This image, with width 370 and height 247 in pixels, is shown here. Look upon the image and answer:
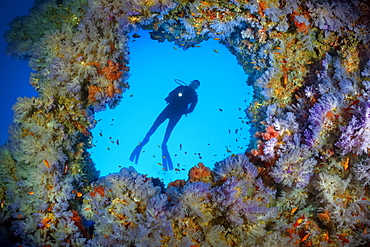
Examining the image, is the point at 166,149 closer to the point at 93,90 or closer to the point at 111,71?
the point at 93,90

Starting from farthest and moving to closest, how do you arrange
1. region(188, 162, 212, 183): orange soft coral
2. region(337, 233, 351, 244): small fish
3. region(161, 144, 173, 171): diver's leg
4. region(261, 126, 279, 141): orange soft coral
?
1. region(161, 144, 173, 171): diver's leg
2. region(188, 162, 212, 183): orange soft coral
3. region(261, 126, 279, 141): orange soft coral
4. region(337, 233, 351, 244): small fish

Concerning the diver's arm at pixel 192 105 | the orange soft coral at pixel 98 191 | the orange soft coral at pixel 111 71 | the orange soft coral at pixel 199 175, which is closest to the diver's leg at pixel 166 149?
the diver's arm at pixel 192 105

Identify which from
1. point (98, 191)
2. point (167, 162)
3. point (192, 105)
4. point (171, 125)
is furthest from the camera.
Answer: point (167, 162)

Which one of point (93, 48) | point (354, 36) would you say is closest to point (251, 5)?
point (354, 36)

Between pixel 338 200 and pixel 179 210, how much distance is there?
269 cm

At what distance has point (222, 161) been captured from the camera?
4203 millimetres

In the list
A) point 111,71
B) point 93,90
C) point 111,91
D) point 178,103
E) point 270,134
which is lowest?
point 270,134

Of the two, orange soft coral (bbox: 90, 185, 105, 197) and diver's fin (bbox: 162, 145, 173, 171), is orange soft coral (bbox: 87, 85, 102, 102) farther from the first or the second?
diver's fin (bbox: 162, 145, 173, 171)

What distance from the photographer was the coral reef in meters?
3.55

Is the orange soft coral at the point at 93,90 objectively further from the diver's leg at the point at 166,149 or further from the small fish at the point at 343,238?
the small fish at the point at 343,238

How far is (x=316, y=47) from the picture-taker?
459cm

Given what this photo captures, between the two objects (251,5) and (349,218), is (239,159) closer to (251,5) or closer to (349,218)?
(349,218)

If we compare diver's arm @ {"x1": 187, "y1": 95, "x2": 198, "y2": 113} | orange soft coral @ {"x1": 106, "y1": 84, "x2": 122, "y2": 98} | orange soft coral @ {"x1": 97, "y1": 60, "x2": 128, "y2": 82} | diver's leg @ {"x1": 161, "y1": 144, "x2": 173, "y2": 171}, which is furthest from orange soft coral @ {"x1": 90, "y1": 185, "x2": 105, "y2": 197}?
diver's leg @ {"x1": 161, "y1": 144, "x2": 173, "y2": 171}

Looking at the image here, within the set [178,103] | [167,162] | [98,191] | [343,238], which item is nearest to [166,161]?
[167,162]
